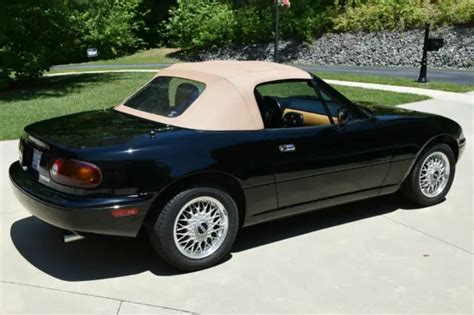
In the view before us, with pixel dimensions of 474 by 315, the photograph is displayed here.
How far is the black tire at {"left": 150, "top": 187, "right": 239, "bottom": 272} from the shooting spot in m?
3.81

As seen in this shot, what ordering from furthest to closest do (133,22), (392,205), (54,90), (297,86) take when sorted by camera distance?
(133,22)
(54,90)
(392,205)
(297,86)

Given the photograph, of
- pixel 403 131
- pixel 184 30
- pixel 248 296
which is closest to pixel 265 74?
pixel 403 131

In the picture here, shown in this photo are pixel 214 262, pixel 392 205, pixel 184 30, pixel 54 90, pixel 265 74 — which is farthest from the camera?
pixel 184 30

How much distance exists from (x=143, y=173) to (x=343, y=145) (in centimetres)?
174

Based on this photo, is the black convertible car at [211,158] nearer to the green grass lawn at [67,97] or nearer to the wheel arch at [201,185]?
the wheel arch at [201,185]

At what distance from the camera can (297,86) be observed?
16.1 feet

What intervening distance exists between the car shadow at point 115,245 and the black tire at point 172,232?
0.17m

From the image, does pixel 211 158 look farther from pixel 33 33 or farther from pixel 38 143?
pixel 33 33

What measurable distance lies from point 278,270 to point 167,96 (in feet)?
5.46

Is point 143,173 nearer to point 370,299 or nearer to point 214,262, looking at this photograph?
point 214,262

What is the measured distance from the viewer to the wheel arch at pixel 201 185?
3.82 metres

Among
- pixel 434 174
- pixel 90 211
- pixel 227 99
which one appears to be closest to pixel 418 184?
pixel 434 174

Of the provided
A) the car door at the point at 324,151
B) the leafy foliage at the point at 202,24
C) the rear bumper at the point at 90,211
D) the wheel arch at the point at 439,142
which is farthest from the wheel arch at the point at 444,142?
the leafy foliage at the point at 202,24

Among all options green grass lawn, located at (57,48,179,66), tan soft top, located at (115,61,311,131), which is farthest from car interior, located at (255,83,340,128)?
green grass lawn, located at (57,48,179,66)
